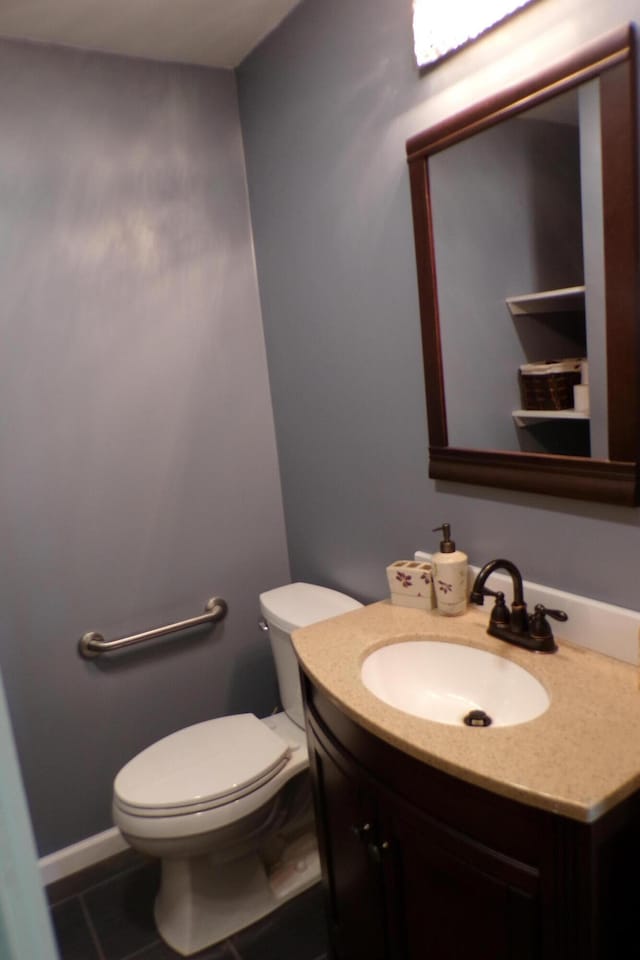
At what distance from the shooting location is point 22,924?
0.44 metres

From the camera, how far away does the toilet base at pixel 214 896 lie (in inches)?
67.5

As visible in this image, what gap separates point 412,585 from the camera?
1512 mm

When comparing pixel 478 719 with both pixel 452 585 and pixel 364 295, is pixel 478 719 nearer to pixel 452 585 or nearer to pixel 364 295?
pixel 452 585

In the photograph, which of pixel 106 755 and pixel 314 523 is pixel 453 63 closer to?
pixel 314 523

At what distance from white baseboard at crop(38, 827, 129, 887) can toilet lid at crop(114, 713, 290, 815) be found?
48 centimetres

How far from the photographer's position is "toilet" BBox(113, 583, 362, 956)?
61.9 inches

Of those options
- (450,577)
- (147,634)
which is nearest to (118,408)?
(147,634)

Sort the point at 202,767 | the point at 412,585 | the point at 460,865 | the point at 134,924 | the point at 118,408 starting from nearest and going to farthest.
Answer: the point at 460,865, the point at 412,585, the point at 202,767, the point at 134,924, the point at 118,408

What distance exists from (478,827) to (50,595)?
1.41m

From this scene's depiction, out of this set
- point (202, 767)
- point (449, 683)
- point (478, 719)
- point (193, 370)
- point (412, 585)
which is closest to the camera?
Answer: point (478, 719)

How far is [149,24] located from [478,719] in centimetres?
187

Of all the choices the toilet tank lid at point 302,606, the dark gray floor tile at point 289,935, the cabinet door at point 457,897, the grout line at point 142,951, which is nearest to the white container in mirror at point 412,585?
the toilet tank lid at point 302,606

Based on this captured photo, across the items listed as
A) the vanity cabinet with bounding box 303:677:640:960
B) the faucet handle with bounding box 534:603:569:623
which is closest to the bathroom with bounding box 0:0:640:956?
the faucet handle with bounding box 534:603:569:623

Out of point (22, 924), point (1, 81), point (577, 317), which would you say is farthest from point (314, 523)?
point (22, 924)
